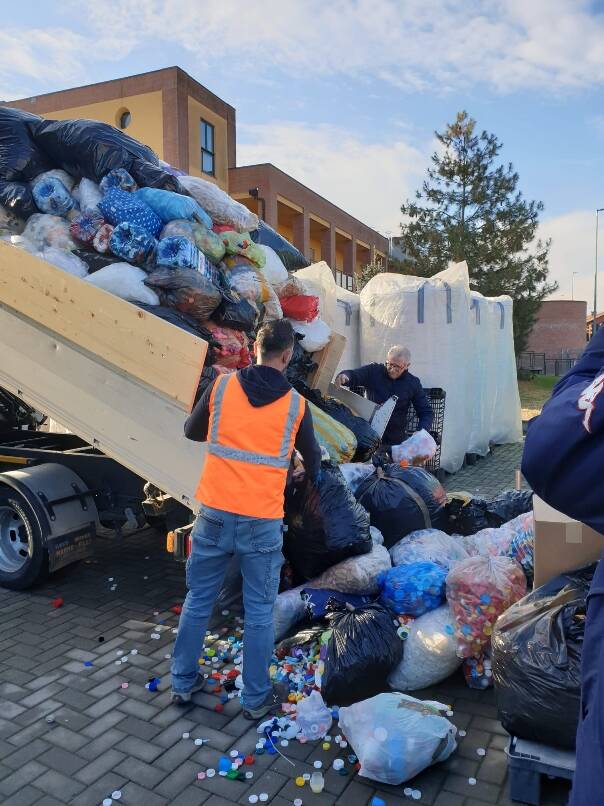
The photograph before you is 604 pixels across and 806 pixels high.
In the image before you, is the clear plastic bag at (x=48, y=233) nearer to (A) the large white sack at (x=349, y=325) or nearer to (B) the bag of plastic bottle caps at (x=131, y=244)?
(B) the bag of plastic bottle caps at (x=131, y=244)

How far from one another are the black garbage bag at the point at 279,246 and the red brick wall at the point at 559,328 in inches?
1343

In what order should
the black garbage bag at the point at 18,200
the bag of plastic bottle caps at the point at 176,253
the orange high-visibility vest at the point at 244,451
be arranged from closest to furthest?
the orange high-visibility vest at the point at 244,451 < the bag of plastic bottle caps at the point at 176,253 < the black garbage bag at the point at 18,200

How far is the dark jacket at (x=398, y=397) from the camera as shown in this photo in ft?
19.6

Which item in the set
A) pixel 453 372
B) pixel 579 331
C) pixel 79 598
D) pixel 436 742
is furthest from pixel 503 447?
pixel 579 331

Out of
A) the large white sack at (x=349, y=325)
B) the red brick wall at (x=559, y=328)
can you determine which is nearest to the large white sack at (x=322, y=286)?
the large white sack at (x=349, y=325)

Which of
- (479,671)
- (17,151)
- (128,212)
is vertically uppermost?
(17,151)

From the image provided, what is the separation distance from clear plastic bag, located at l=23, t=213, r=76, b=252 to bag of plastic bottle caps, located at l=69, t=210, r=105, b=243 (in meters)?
0.05

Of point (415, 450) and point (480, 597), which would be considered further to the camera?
point (415, 450)

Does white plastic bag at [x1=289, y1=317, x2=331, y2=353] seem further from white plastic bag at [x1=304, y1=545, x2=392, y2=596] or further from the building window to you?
the building window

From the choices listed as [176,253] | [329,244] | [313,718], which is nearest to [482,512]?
[313,718]

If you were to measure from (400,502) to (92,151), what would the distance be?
10.4ft

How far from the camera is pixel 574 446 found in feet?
3.55

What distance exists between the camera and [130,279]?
400 cm

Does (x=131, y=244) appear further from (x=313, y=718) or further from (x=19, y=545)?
(x=313, y=718)
